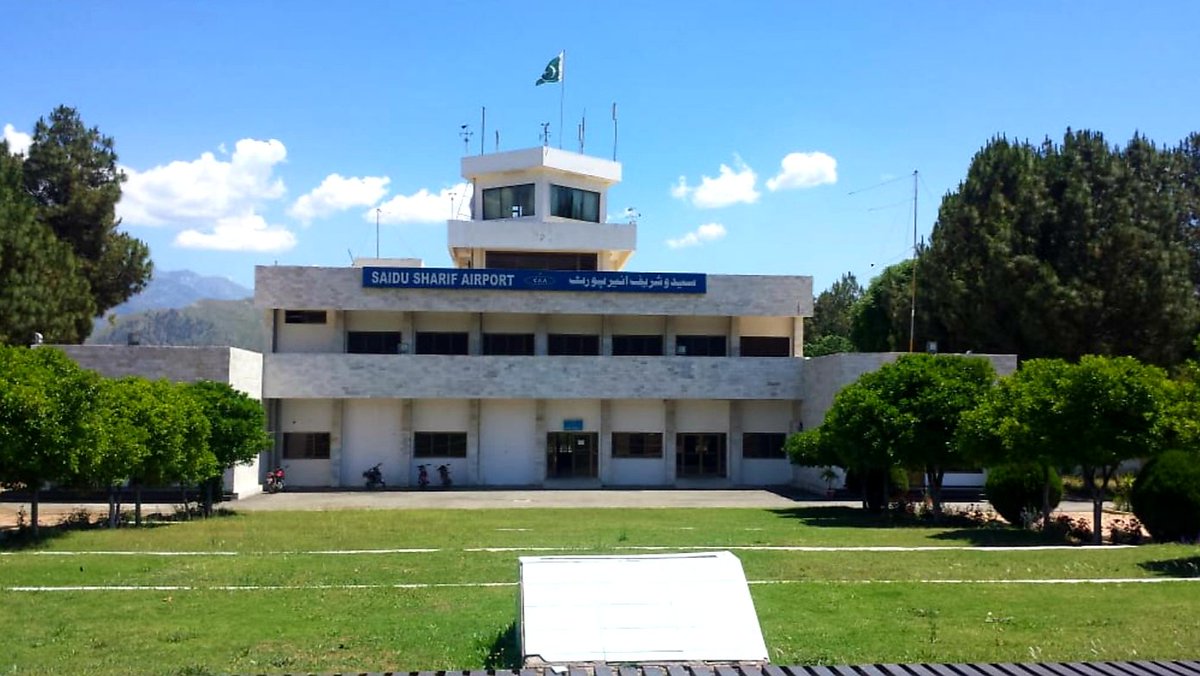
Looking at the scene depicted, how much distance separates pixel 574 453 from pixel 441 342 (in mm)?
7587

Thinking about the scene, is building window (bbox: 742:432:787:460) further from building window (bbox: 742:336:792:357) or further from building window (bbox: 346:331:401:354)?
building window (bbox: 346:331:401:354)

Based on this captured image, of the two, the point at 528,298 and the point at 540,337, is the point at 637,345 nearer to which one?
the point at 540,337

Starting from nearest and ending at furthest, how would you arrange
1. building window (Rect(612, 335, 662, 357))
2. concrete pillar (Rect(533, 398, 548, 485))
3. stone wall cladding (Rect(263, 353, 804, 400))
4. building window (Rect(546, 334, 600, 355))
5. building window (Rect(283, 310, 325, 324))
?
1. stone wall cladding (Rect(263, 353, 804, 400))
2. building window (Rect(283, 310, 325, 324))
3. concrete pillar (Rect(533, 398, 548, 485))
4. building window (Rect(546, 334, 600, 355))
5. building window (Rect(612, 335, 662, 357))

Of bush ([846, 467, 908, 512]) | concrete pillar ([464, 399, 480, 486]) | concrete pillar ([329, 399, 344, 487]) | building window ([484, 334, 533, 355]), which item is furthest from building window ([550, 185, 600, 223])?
bush ([846, 467, 908, 512])

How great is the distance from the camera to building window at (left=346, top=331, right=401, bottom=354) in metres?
45.1

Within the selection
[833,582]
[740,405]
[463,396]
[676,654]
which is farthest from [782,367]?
[676,654]

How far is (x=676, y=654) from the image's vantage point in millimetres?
8492

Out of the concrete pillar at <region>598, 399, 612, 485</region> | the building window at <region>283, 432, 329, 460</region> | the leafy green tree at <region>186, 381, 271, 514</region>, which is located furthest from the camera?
the concrete pillar at <region>598, 399, 612, 485</region>

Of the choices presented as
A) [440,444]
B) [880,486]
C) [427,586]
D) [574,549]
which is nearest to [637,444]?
[440,444]

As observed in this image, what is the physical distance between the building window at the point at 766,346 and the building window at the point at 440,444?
43.1 ft

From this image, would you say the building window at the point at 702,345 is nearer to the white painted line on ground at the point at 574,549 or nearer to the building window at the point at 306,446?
the building window at the point at 306,446

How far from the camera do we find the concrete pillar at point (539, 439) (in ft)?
148

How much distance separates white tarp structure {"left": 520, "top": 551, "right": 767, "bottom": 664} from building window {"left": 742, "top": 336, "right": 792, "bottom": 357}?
Result: 123ft

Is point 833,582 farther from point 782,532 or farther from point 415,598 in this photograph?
point 782,532
